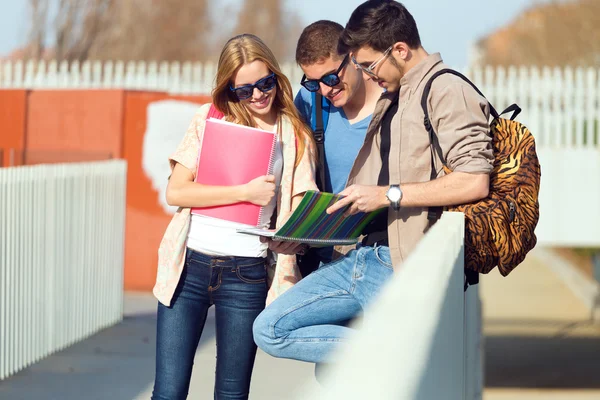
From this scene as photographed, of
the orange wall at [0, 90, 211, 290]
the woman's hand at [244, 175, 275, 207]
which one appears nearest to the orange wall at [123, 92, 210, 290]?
the orange wall at [0, 90, 211, 290]

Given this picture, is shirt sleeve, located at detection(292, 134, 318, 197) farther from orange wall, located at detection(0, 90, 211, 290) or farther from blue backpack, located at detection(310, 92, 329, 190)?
orange wall, located at detection(0, 90, 211, 290)

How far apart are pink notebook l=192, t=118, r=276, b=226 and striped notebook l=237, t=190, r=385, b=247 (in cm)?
12

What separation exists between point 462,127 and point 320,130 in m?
0.71

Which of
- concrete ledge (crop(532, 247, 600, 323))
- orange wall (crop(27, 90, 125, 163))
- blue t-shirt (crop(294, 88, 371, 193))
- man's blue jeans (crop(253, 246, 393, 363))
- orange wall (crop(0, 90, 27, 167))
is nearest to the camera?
man's blue jeans (crop(253, 246, 393, 363))

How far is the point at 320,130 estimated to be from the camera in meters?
4.04

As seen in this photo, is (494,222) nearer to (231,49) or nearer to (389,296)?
(231,49)

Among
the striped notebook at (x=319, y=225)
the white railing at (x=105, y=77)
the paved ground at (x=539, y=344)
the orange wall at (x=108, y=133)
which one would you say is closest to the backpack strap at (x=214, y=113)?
the striped notebook at (x=319, y=225)

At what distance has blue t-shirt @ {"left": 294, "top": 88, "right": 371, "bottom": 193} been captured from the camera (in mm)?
3955

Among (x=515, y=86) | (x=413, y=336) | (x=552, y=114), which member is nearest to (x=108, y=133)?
(x=552, y=114)

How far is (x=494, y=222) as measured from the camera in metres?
3.59

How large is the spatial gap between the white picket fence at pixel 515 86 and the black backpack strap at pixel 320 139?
1081cm

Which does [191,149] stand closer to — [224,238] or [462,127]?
[224,238]

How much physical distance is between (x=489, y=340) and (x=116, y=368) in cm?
1840

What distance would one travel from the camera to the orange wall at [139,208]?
1177 centimetres
